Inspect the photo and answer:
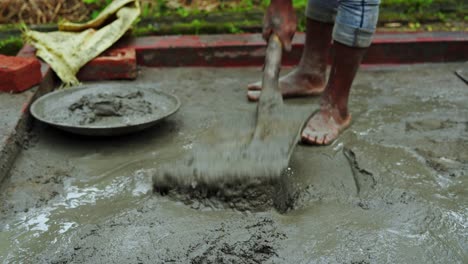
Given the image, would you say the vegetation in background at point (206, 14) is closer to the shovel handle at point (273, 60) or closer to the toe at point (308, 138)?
the shovel handle at point (273, 60)

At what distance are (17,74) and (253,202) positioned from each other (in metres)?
1.83

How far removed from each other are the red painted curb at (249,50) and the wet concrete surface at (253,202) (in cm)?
82

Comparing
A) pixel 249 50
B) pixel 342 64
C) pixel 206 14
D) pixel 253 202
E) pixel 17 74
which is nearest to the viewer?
pixel 253 202

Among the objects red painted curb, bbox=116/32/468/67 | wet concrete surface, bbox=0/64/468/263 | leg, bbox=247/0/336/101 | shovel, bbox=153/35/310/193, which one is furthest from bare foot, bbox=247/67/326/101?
shovel, bbox=153/35/310/193

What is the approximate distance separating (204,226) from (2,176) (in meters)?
1.15

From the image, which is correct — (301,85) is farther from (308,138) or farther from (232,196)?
(232,196)

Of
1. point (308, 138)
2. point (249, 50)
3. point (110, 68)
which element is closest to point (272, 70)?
point (308, 138)

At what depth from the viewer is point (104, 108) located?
3.02 meters

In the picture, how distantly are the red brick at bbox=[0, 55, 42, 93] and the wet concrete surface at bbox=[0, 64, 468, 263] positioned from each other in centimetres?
35

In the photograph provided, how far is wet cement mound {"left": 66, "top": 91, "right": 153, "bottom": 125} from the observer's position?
299cm

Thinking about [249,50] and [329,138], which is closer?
[329,138]

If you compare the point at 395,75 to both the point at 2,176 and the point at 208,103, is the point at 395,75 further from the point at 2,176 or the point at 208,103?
the point at 2,176

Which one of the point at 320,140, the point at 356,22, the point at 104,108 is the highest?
the point at 356,22

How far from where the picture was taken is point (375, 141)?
2.92 m
